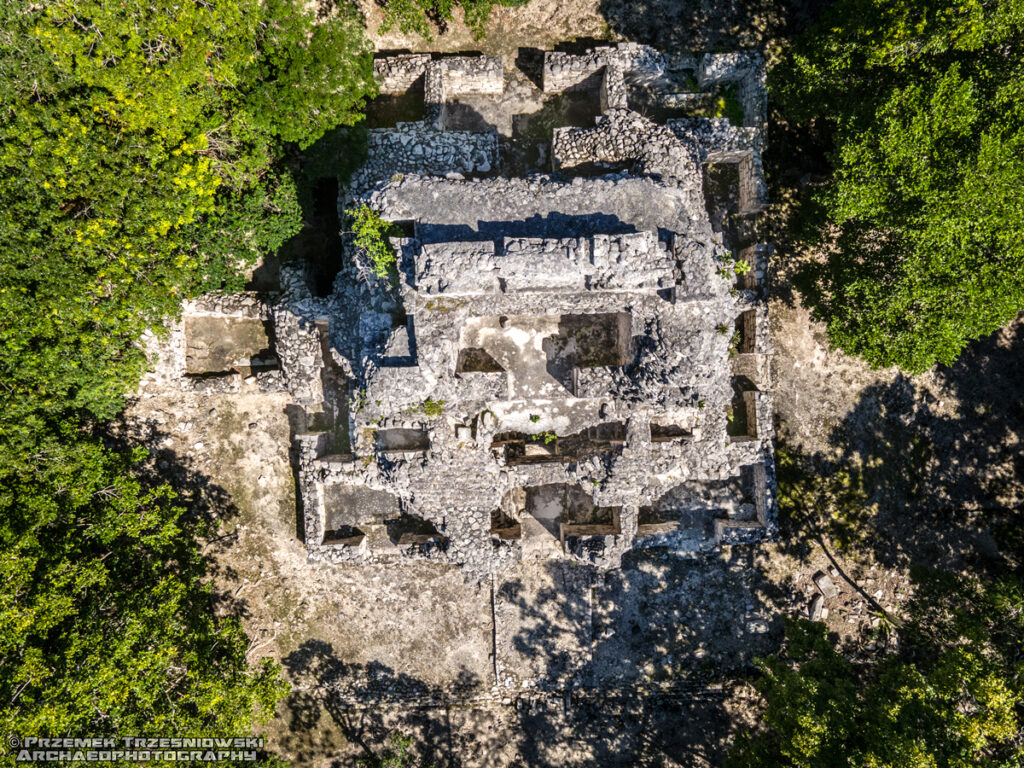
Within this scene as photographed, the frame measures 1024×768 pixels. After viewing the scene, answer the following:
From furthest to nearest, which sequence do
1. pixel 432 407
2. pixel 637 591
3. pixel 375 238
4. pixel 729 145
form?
pixel 637 591, pixel 729 145, pixel 432 407, pixel 375 238

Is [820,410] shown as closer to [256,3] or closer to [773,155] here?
[773,155]

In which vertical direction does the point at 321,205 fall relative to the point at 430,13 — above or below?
below

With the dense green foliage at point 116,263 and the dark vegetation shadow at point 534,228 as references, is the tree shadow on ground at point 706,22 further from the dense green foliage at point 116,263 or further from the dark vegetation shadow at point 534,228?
the dense green foliage at point 116,263

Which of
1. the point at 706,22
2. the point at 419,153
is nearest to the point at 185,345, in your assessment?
the point at 419,153

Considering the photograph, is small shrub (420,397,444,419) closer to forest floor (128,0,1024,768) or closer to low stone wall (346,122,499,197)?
forest floor (128,0,1024,768)

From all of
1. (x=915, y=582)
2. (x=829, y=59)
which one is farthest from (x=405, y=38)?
(x=915, y=582)

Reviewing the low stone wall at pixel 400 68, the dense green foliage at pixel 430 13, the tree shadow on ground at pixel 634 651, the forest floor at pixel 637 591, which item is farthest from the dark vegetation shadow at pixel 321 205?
the tree shadow on ground at pixel 634 651

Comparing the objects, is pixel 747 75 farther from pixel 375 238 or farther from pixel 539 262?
pixel 375 238

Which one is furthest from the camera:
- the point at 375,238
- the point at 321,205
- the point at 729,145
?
the point at 321,205
